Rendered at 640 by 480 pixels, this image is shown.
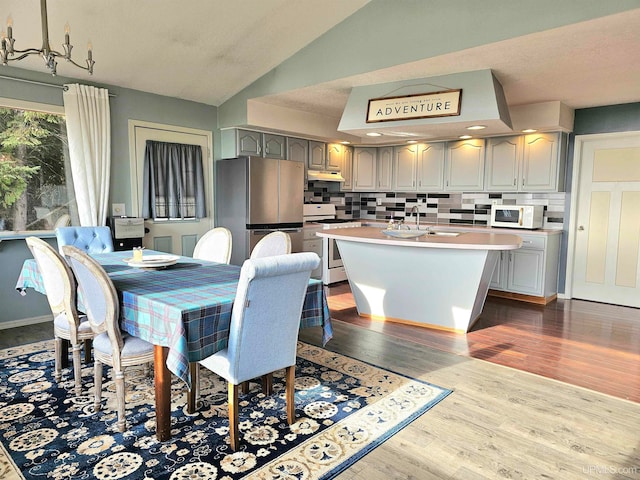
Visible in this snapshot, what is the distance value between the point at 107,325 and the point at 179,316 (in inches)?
23.1

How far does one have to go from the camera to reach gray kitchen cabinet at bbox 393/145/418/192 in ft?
22.2

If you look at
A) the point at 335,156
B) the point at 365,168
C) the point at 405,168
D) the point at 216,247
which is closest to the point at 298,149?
the point at 335,156

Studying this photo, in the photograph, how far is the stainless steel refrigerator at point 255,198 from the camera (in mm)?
5414

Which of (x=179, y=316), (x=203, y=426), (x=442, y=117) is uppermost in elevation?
(x=442, y=117)

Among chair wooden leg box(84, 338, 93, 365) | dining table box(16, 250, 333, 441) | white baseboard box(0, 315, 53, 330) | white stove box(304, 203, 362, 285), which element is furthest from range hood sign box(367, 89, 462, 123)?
white baseboard box(0, 315, 53, 330)

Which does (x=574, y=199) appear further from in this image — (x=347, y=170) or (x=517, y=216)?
(x=347, y=170)

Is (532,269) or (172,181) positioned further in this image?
(532,269)

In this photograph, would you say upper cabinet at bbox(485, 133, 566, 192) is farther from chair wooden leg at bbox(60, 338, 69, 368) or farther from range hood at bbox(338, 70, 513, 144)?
chair wooden leg at bbox(60, 338, 69, 368)

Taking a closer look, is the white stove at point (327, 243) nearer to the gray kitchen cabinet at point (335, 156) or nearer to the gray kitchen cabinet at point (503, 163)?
the gray kitchen cabinet at point (335, 156)

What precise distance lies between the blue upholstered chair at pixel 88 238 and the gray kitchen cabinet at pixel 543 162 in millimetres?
4901

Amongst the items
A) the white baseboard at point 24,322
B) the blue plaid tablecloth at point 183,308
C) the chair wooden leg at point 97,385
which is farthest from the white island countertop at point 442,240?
the white baseboard at point 24,322

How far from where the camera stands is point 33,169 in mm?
4336

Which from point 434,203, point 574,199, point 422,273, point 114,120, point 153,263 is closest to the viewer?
point 153,263

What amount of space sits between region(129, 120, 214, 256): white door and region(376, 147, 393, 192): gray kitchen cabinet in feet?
9.11
